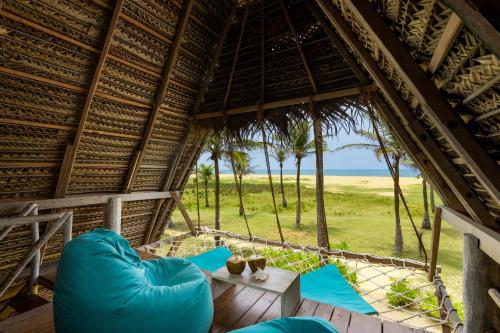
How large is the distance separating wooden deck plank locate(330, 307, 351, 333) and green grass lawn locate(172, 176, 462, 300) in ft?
22.5

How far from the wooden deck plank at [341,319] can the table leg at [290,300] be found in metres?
0.33

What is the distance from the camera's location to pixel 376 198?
2541cm

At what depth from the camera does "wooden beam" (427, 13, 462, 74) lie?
41.8 inches

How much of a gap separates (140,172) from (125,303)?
367 centimetres

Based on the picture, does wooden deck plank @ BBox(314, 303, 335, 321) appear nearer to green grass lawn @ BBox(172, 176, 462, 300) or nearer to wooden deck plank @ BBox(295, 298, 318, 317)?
wooden deck plank @ BBox(295, 298, 318, 317)

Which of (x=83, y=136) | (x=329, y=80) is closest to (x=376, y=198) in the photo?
(x=329, y=80)

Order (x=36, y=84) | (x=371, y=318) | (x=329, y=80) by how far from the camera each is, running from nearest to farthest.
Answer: (x=371, y=318) → (x=36, y=84) → (x=329, y=80)

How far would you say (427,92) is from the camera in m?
1.49

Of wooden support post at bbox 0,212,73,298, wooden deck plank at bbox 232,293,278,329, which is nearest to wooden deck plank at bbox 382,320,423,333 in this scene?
wooden deck plank at bbox 232,293,278,329

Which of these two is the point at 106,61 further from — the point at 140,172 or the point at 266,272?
the point at 266,272

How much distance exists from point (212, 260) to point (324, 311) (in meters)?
2.31

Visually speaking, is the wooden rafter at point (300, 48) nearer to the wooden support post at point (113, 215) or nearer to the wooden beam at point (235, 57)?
the wooden beam at point (235, 57)

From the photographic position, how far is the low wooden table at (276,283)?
6.73 ft

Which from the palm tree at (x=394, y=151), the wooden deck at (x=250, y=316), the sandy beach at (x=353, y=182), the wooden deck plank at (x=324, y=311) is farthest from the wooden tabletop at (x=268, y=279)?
the sandy beach at (x=353, y=182)
